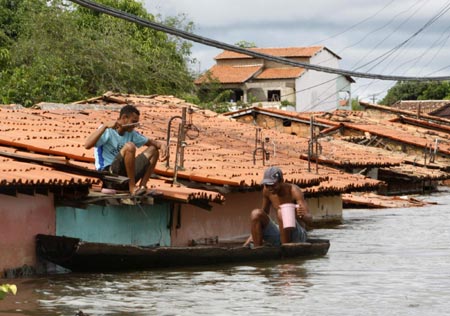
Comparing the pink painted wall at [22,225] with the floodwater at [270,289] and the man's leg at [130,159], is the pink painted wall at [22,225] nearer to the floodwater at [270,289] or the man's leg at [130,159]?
the floodwater at [270,289]

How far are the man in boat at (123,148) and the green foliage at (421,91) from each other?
61.5 metres

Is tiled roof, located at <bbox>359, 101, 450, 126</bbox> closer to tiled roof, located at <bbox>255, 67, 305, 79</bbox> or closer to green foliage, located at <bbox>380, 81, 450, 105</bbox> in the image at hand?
tiled roof, located at <bbox>255, 67, 305, 79</bbox>

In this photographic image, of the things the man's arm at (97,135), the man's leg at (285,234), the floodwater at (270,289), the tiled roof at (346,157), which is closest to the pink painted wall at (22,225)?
the floodwater at (270,289)

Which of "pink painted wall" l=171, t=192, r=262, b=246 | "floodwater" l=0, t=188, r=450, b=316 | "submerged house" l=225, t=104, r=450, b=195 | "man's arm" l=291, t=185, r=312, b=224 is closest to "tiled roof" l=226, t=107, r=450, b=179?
"submerged house" l=225, t=104, r=450, b=195

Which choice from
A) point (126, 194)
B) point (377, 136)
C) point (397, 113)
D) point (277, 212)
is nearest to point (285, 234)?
point (277, 212)

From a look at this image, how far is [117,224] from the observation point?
14938 mm

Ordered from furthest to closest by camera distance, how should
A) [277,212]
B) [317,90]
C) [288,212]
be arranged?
[317,90]
[277,212]
[288,212]

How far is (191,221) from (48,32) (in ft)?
79.3

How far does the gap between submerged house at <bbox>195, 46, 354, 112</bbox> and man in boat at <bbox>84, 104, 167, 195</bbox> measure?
4871 cm

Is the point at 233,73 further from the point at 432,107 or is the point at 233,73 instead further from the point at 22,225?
the point at 22,225

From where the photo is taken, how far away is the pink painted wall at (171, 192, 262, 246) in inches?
658

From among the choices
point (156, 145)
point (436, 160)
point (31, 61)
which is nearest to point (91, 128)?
point (156, 145)

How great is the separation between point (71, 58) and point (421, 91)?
141 ft

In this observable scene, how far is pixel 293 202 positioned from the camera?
14891 mm
